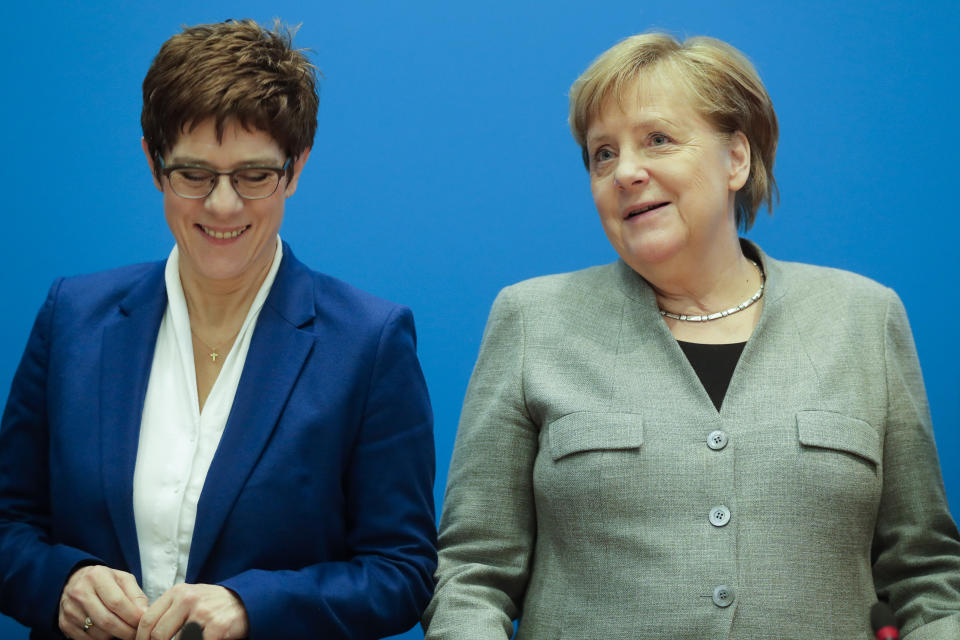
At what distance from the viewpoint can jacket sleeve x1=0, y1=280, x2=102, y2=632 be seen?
183cm

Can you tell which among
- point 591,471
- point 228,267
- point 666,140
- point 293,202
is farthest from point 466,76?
point 591,471

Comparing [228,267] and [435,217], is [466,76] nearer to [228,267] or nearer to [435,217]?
[435,217]

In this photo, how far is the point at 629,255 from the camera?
2029 millimetres

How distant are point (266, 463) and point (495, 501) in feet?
1.30

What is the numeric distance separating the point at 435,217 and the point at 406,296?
185 mm

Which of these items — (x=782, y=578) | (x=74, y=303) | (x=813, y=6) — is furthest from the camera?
(x=813, y=6)

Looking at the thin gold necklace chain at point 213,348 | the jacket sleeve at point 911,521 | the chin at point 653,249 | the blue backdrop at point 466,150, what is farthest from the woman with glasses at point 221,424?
the jacket sleeve at point 911,521

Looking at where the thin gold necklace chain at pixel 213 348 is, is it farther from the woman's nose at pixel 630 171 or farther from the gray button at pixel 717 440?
the gray button at pixel 717 440

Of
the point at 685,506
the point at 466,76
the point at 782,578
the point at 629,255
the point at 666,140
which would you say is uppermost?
the point at 466,76

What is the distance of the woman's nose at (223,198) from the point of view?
182 centimetres

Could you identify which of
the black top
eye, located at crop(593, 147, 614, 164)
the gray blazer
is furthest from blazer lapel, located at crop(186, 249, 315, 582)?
the black top

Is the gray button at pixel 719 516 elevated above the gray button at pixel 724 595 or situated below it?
above

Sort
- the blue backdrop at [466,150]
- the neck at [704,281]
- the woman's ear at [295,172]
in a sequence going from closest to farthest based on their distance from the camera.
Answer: the woman's ear at [295,172], the neck at [704,281], the blue backdrop at [466,150]

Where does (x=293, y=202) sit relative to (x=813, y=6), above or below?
below
